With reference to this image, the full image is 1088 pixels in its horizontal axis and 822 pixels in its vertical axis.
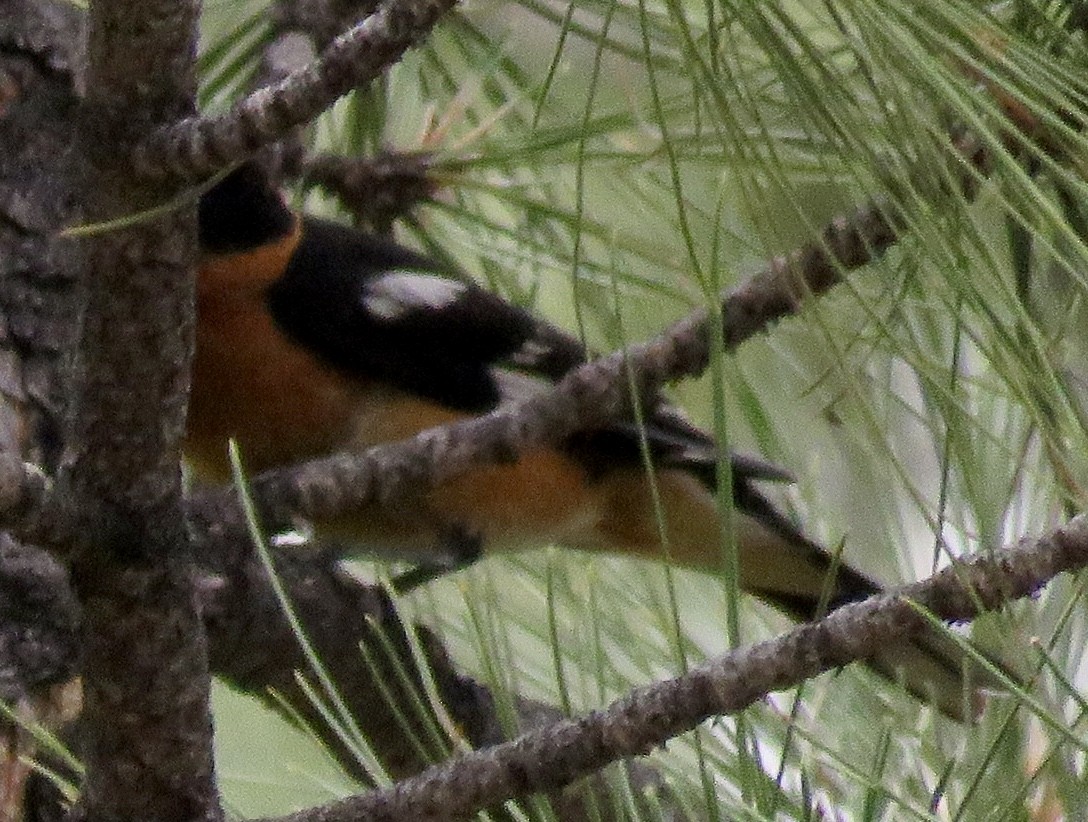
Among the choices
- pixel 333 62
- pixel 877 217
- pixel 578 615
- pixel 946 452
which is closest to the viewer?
pixel 333 62

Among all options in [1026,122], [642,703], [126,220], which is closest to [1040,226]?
[1026,122]

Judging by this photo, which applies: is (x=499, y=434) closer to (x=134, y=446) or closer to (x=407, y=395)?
(x=134, y=446)

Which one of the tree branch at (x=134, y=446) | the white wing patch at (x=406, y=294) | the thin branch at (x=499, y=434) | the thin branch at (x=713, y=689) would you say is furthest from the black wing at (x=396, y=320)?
the thin branch at (x=713, y=689)

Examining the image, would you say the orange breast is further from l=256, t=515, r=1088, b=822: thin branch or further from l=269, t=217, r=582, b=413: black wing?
l=256, t=515, r=1088, b=822: thin branch

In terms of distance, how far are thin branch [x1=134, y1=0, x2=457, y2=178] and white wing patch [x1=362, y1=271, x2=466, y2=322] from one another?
1047mm

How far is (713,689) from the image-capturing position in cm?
83

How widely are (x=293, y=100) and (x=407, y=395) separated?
1.19m

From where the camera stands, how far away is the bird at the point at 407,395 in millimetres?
1945

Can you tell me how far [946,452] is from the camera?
3.22 feet

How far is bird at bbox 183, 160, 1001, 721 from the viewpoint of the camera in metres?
1.95

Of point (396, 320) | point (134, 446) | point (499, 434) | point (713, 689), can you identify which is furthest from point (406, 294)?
point (713, 689)

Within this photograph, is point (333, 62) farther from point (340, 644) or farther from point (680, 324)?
point (340, 644)

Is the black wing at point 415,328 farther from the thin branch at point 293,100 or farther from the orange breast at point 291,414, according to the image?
the thin branch at point 293,100

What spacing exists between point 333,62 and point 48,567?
68cm
